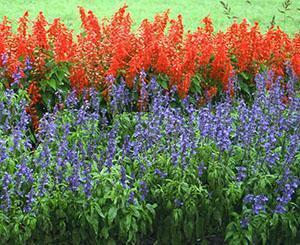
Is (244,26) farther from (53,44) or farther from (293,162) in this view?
(293,162)

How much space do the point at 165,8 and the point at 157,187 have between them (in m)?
10.6

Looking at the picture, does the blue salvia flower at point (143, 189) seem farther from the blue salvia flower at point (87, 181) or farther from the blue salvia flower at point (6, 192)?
the blue salvia flower at point (6, 192)

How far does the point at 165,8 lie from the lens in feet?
47.7

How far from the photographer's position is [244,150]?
4.65 meters

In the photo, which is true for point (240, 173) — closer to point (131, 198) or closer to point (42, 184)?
point (131, 198)

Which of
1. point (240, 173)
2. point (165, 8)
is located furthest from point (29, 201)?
point (165, 8)

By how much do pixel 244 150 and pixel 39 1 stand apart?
35.1 ft

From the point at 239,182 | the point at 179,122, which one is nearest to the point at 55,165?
the point at 179,122

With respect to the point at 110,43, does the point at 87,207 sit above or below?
below

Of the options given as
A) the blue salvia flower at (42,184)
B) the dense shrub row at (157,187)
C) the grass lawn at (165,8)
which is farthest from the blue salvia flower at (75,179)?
the grass lawn at (165,8)

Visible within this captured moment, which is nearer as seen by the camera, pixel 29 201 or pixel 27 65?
pixel 29 201

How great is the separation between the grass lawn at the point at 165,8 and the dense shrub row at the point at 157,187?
832cm

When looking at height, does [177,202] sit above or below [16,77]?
below

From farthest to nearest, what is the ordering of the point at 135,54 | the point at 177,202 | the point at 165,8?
1. the point at 165,8
2. the point at 135,54
3. the point at 177,202
